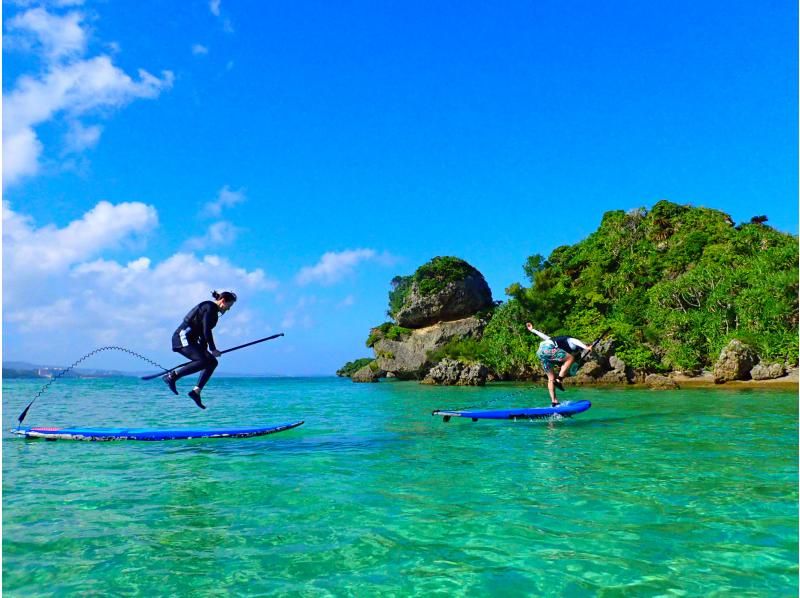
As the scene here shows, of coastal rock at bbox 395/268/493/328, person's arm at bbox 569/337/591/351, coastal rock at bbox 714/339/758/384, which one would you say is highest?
coastal rock at bbox 395/268/493/328

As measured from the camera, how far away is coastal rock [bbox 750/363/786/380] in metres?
37.2

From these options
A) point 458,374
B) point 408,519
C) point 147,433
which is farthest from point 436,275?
point 408,519

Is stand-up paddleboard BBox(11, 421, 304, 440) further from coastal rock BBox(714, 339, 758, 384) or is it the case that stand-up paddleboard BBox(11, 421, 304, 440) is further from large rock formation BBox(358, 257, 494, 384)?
large rock formation BBox(358, 257, 494, 384)

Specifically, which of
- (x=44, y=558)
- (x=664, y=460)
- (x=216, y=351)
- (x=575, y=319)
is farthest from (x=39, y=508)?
(x=575, y=319)

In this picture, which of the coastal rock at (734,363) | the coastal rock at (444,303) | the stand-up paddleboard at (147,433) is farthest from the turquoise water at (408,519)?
the coastal rock at (444,303)

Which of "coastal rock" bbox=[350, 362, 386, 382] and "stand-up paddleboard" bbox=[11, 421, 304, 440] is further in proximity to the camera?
"coastal rock" bbox=[350, 362, 386, 382]

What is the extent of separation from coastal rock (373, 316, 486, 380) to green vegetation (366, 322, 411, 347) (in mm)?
664

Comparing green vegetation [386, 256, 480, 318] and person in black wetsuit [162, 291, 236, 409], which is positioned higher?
green vegetation [386, 256, 480, 318]

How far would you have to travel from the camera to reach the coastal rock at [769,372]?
122ft

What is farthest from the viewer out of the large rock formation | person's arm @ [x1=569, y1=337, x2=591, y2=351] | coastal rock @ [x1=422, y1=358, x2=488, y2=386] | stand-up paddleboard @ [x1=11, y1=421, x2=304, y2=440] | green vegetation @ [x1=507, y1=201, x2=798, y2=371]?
the large rock formation

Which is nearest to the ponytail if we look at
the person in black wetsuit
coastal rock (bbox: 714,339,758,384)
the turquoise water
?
the person in black wetsuit

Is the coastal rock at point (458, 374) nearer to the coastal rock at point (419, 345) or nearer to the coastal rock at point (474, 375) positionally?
the coastal rock at point (474, 375)

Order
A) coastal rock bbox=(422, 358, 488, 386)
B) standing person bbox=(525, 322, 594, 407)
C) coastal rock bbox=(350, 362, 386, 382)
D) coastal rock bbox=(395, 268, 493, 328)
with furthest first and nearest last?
1. coastal rock bbox=(350, 362, 386, 382)
2. coastal rock bbox=(395, 268, 493, 328)
3. coastal rock bbox=(422, 358, 488, 386)
4. standing person bbox=(525, 322, 594, 407)

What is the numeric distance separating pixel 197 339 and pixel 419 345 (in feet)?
210
